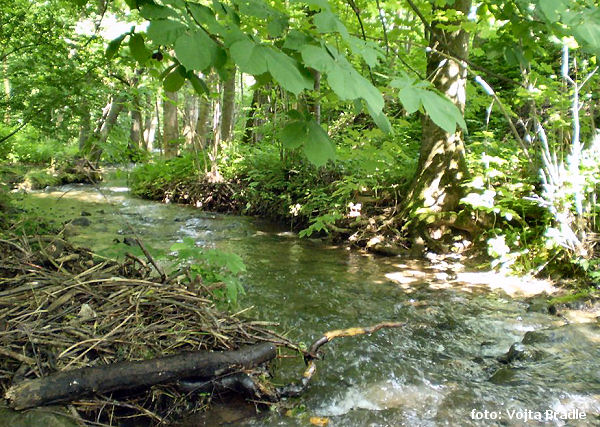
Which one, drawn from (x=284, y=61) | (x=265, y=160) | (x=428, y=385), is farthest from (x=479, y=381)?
(x=265, y=160)

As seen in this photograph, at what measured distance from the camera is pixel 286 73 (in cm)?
117

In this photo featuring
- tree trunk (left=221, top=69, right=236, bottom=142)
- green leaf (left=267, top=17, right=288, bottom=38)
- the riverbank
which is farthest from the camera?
tree trunk (left=221, top=69, right=236, bottom=142)

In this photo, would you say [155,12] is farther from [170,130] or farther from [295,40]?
[170,130]

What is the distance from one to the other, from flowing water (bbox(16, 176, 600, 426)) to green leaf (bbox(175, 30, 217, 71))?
1939mm

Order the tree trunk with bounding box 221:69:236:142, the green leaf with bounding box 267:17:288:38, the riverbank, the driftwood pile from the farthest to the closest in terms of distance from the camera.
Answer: the tree trunk with bounding box 221:69:236:142 → the riverbank → the driftwood pile → the green leaf with bounding box 267:17:288:38

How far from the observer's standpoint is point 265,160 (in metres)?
10.4

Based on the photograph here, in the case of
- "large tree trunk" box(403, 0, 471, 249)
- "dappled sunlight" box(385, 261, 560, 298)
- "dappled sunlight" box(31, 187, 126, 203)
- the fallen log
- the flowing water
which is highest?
"large tree trunk" box(403, 0, 471, 249)

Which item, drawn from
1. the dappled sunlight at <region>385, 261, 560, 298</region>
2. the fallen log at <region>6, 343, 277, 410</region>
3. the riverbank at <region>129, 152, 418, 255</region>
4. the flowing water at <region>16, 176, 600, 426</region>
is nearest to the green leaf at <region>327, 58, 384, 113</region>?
the fallen log at <region>6, 343, 277, 410</region>

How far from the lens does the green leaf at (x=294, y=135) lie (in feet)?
4.51

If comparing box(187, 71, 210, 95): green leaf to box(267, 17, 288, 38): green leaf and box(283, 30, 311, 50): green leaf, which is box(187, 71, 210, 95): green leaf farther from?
box(283, 30, 311, 50): green leaf

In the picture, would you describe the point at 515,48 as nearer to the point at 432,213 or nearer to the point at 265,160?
the point at 432,213

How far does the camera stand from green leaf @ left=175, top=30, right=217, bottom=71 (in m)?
1.21

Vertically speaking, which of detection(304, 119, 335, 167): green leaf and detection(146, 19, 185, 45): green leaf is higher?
detection(146, 19, 185, 45): green leaf

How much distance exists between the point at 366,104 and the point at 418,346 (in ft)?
9.21
